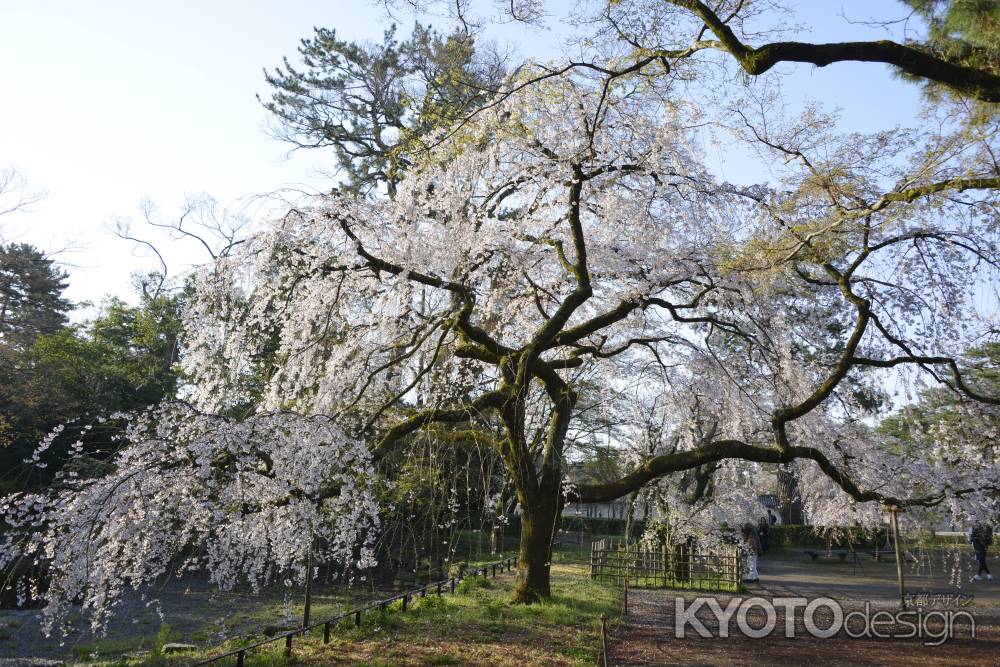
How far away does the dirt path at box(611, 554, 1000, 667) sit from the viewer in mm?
7156

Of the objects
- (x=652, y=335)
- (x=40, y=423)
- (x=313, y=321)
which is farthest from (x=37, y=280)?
(x=652, y=335)

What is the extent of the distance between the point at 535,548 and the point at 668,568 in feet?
23.0

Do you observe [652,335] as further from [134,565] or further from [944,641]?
[134,565]

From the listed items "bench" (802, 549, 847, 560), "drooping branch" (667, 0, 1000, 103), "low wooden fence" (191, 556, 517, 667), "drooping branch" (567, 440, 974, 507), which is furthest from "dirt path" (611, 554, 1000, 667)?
"bench" (802, 549, 847, 560)

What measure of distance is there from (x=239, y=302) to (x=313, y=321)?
1.05 m

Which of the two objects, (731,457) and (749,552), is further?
(749,552)

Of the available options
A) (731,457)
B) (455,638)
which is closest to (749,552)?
(731,457)

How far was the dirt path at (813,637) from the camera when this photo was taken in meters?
7.16

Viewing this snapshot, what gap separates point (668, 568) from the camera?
14.4 m

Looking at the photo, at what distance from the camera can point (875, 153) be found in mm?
6879

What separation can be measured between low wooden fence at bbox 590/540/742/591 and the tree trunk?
5.03 meters

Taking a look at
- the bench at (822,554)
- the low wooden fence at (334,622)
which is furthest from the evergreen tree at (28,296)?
the bench at (822,554)

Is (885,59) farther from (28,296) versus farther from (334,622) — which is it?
(28,296)

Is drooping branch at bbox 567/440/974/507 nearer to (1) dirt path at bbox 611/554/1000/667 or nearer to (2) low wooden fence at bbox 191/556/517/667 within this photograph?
(1) dirt path at bbox 611/554/1000/667
